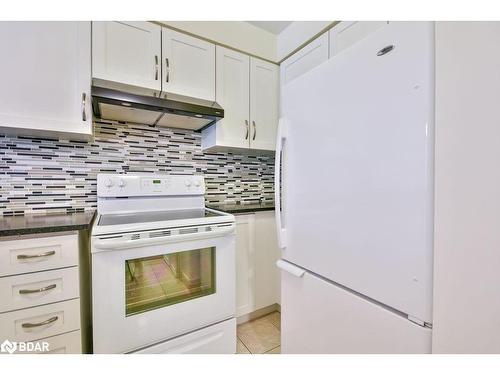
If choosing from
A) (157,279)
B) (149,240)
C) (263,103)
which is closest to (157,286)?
(157,279)

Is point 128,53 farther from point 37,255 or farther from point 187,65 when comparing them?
point 37,255

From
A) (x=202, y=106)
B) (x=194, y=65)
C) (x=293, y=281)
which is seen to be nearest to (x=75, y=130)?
(x=202, y=106)

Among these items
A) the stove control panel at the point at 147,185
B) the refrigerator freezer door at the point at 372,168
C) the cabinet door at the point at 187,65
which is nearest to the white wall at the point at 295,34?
the cabinet door at the point at 187,65

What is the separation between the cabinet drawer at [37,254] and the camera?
0.95 meters

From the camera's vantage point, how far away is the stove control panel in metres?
1.51

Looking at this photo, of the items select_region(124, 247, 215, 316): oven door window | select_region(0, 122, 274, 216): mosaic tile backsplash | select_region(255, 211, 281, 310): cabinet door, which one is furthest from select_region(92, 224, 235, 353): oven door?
select_region(0, 122, 274, 216): mosaic tile backsplash

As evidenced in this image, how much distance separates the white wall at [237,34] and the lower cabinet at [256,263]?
1326 mm

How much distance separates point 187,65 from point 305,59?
2.87 ft

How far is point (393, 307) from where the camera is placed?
2.33 ft

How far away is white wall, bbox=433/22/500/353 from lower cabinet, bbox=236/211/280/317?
125cm

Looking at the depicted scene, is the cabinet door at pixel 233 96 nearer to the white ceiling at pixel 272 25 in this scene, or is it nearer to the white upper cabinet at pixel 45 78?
the white ceiling at pixel 272 25

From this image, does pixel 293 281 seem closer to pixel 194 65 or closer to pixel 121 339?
pixel 121 339

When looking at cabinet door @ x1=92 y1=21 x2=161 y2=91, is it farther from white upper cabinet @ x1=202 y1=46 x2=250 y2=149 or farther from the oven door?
the oven door
